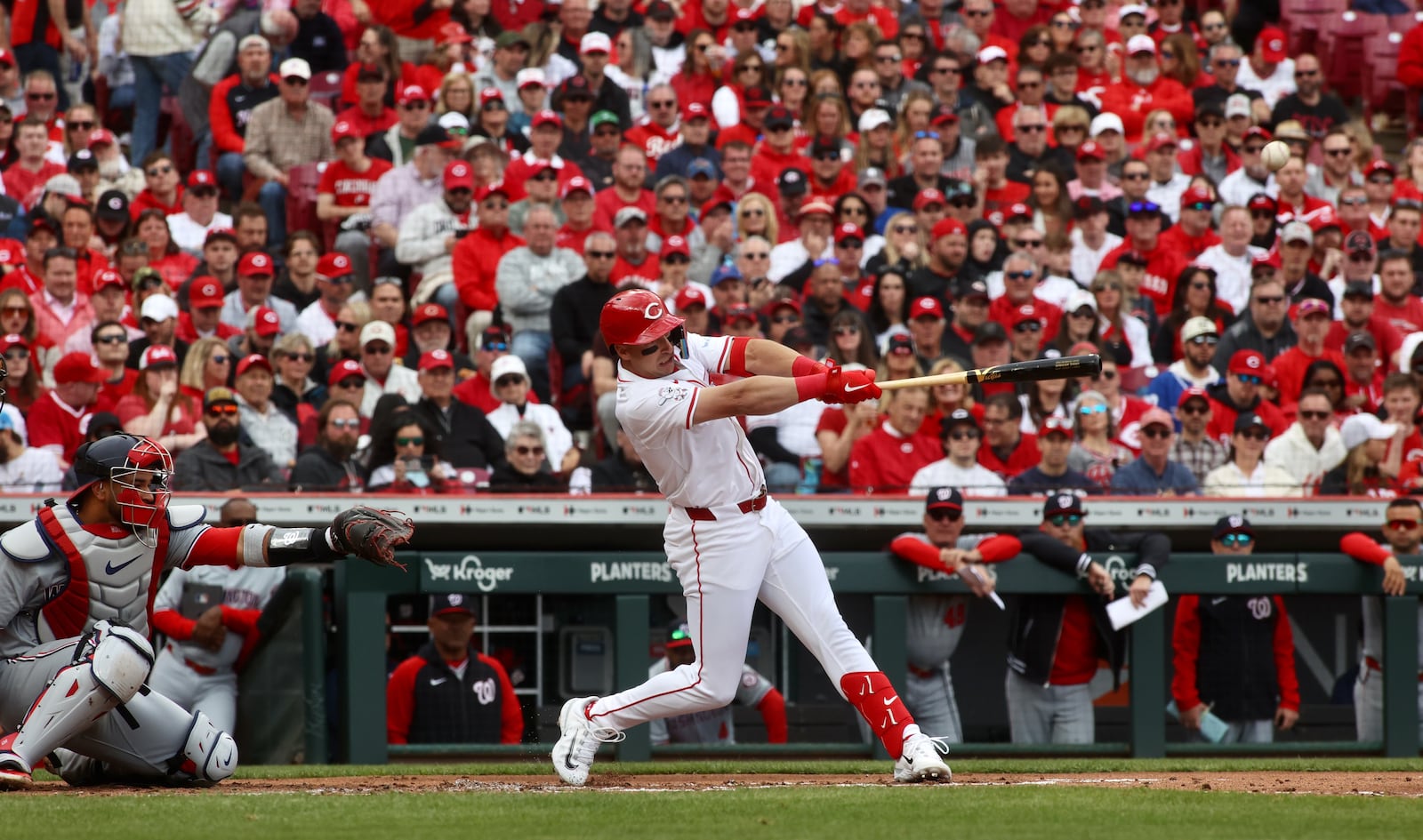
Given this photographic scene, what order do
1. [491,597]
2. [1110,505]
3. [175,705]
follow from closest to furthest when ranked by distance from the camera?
[175,705], [491,597], [1110,505]

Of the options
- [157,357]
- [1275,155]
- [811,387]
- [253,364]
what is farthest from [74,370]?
[1275,155]

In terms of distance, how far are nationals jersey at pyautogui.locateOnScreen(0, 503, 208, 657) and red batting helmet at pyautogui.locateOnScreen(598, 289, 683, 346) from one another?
164 centimetres

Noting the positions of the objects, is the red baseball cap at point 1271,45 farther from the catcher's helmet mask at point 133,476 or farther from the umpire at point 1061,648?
the catcher's helmet mask at point 133,476

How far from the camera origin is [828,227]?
11.6m

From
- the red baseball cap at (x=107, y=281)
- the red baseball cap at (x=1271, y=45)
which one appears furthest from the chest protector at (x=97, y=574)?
the red baseball cap at (x=1271, y=45)

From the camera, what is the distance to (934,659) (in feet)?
27.2

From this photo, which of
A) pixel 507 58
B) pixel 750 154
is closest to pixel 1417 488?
pixel 750 154

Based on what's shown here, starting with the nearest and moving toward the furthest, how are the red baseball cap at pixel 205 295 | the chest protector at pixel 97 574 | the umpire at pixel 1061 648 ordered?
the chest protector at pixel 97 574, the umpire at pixel 1061 648, the red baseball cap at pixel 205 295

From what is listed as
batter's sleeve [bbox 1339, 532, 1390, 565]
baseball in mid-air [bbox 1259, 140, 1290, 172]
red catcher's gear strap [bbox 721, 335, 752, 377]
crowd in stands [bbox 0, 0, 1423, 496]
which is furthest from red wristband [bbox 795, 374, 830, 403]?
baseball in mid-air [bbox 1259, 140, 1290, 172]

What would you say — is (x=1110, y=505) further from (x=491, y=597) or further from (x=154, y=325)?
(x=154, y=325)

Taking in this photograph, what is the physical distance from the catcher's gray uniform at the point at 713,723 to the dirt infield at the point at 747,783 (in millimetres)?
1143

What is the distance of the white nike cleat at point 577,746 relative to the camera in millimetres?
6457

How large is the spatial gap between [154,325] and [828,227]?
13.5ft

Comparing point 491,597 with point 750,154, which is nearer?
point 491,597
